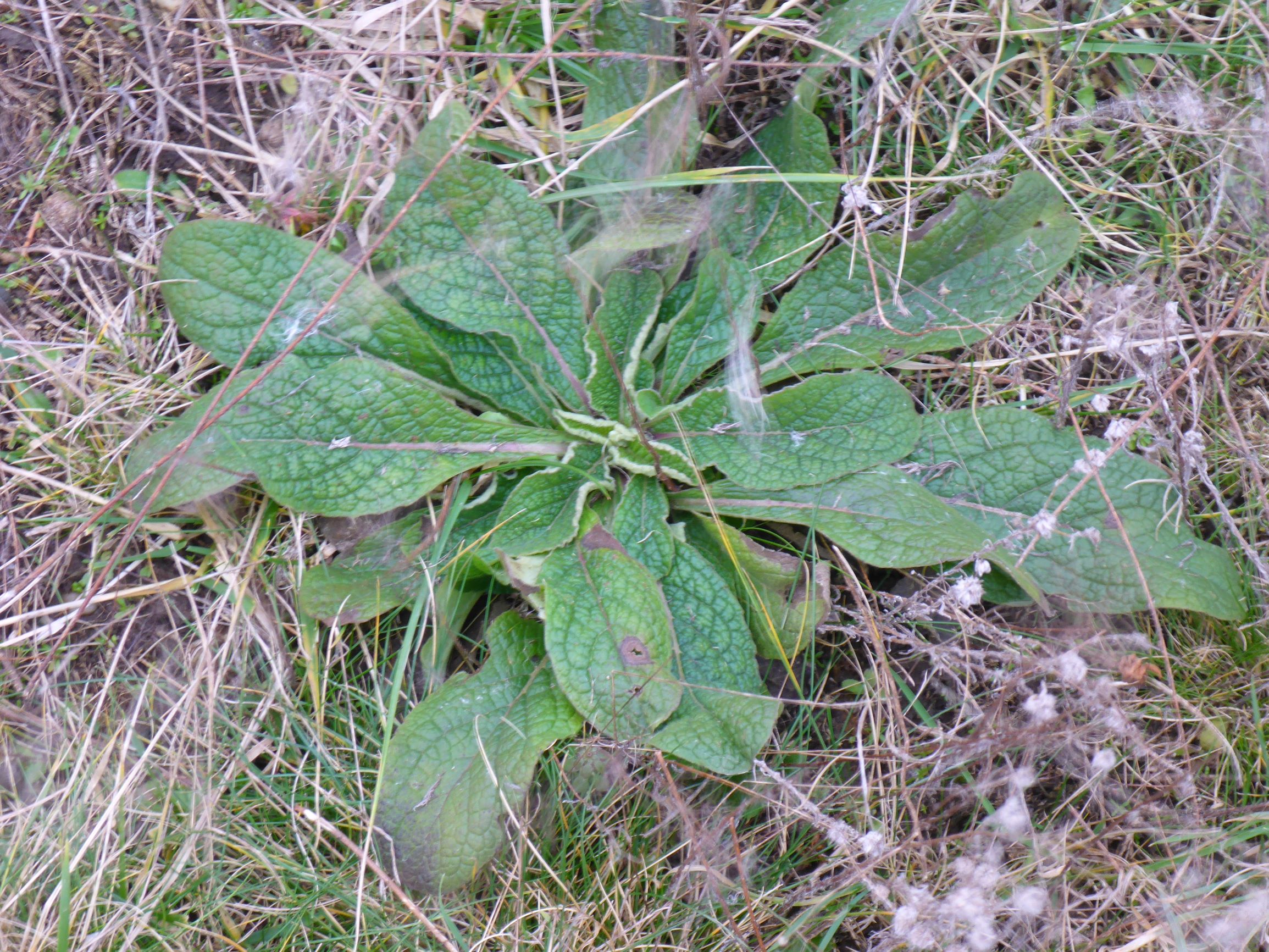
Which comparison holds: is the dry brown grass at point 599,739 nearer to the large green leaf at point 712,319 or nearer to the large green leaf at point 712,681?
the large green leaf at point 712,681

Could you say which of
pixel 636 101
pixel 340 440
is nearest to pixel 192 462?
pixel 340 440

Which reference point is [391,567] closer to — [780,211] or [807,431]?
[807,431]

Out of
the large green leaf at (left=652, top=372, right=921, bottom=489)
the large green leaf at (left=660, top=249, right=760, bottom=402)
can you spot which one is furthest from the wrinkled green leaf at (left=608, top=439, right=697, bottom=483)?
the large green leaf at (left=660, top=249, right=760, bottom=402)

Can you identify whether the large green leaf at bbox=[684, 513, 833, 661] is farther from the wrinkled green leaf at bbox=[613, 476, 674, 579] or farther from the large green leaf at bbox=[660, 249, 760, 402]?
the large green leaf at bbox=[660, 249, 760, 402]

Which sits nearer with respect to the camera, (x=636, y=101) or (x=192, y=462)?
(x=192, y=462)

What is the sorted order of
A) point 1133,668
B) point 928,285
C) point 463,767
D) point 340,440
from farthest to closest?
point 928,285 < point 340,440 < point 463,767 < point 1133,668

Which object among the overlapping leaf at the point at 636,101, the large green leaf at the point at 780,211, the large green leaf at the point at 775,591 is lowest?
the large green leaf at the point at 775,591

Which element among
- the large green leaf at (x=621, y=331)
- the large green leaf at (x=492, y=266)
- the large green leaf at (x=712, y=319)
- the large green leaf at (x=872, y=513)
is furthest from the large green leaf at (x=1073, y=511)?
the large green leaf at (x=492, y=266)
